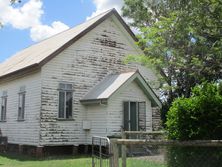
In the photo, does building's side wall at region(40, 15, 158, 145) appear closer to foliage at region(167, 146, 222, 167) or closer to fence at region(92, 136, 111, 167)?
fence at region(92, 136, 111, 167)

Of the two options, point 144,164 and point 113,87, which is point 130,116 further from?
point 144,164

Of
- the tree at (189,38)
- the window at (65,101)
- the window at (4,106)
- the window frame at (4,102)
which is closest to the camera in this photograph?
the tree at (189,38)

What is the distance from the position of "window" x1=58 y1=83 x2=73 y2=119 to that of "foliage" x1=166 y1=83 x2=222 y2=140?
13679 millimetres

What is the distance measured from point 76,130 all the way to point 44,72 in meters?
3.80

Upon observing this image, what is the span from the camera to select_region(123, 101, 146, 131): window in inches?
838

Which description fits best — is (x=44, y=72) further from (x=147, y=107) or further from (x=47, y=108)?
(x=147, y=107)

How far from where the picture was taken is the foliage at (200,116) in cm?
790

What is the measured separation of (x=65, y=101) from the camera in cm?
2156

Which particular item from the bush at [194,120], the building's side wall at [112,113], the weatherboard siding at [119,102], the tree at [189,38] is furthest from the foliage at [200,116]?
the weatherboard siding at [119,102]

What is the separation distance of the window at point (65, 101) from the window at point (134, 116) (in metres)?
3.18

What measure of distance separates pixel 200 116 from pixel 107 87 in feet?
44.6

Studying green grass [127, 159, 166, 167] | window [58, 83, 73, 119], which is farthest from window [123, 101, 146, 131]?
green grass [127, 159, 166, 167]

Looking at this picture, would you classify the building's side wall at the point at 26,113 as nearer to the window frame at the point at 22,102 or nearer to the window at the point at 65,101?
the window frame at the point at 22,102

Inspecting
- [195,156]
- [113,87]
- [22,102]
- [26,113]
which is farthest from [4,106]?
[195,156]
